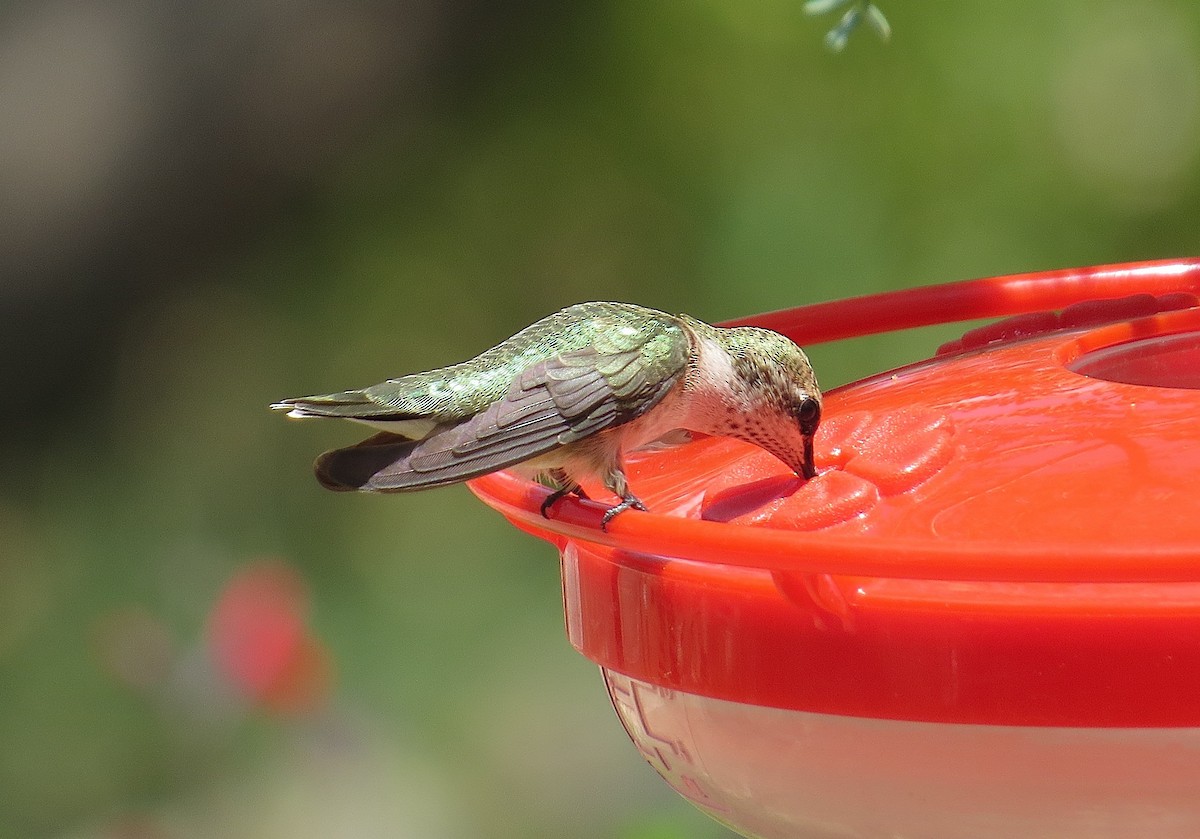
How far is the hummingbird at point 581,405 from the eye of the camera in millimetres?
1707

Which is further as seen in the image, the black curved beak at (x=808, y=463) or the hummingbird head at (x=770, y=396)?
the hummingbird head at (x=770, y=396)

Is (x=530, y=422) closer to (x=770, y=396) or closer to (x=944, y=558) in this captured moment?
(x=770, y=396)

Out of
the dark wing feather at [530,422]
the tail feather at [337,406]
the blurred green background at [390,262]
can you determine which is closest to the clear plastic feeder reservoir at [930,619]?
the dark wing feather at [530,422]

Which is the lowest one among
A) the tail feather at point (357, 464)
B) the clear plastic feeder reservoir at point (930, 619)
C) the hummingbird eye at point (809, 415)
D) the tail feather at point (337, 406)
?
the clear plastic feeder reservoir at point (930, 619)

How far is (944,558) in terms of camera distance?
3.33ft

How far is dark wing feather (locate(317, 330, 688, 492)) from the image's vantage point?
169 centimetres

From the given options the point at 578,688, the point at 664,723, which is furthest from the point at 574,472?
the point at 578,688

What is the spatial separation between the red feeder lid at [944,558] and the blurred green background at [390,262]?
9.81 ft

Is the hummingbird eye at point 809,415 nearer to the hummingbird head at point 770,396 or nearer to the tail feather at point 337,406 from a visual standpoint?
the hummingbird head at point 770,396

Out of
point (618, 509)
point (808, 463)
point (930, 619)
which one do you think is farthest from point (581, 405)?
point (930, 619)

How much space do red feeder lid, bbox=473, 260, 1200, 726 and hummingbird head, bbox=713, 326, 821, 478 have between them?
29 millimetres

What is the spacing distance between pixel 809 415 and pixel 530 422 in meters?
0.34

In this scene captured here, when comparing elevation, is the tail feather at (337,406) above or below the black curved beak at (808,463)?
above

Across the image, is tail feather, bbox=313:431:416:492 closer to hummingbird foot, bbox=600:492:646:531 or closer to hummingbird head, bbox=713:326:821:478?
hummingbird foot, bbox=600:492:646:531
